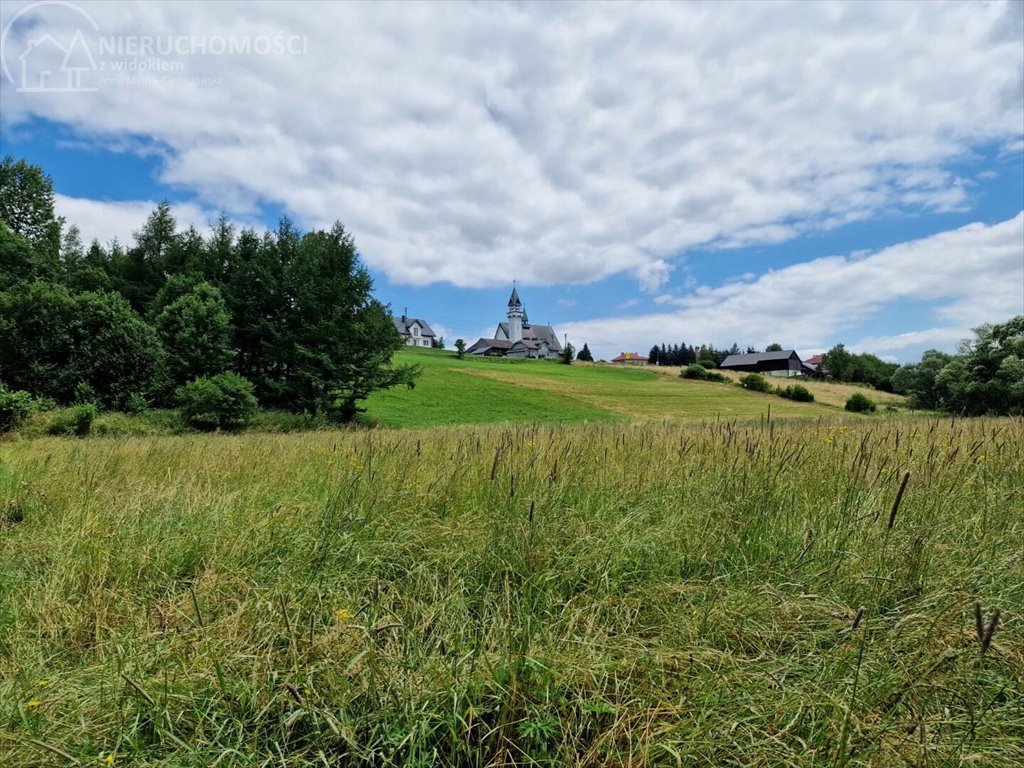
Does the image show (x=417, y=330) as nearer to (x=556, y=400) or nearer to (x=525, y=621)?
(x=556, y=400)

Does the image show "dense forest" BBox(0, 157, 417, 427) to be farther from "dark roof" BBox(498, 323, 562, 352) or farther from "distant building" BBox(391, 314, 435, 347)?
"dark roof" BBox(498, 323, 562, 352)

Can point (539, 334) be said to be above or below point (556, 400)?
above

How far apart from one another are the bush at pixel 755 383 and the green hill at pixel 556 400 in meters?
2.07

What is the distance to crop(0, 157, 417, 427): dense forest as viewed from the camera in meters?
22.8

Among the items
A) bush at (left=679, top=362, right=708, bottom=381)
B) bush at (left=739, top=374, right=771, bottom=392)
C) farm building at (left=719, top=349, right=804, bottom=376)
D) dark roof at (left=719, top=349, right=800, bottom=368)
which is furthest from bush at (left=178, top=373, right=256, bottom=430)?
dark roof at (left=719, top=349, right=800, bottom=368)

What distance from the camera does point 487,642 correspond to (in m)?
2.07

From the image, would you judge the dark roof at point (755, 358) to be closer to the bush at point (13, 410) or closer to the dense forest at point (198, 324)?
the dense forest at point (198, 324)

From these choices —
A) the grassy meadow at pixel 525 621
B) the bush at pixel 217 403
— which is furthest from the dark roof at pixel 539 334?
the grassy meadow at pixel 525 621

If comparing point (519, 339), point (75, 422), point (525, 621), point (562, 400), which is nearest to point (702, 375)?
point (562, 400)

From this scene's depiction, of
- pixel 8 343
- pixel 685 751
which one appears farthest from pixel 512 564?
pixel 8 343

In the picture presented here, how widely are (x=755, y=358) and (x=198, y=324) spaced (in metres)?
121

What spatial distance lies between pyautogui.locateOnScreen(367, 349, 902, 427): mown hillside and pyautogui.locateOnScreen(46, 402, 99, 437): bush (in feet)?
44.0

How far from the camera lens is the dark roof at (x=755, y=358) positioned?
112750mm

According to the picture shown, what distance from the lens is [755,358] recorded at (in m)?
116
